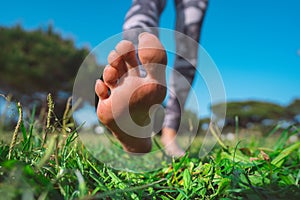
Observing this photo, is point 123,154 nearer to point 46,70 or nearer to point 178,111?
point 178,111

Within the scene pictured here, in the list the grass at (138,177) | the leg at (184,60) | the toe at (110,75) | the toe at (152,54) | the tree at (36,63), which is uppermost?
the tree at (36,63)

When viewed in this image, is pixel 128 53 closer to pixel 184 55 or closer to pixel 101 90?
pixel 101 90

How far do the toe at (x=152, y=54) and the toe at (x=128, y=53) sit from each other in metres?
0.03

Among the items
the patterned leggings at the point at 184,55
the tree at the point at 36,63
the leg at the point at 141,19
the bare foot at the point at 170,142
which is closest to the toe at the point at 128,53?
the leg at the point at 141,19

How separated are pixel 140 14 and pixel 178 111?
1.58ft

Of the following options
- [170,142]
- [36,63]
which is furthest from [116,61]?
[36,63]

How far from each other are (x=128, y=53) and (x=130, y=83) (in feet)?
0.24

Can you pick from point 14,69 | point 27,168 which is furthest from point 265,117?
point 27,168

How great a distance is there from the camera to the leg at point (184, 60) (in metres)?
1.36

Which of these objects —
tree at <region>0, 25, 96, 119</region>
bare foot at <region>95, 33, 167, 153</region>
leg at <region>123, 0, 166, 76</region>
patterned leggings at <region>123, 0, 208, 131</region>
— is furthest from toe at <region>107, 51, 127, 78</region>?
tree at <region>0, 25, 96, 119</region>

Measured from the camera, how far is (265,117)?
1401cm

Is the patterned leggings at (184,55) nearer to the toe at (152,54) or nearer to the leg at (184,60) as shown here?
the leg at (184,60)

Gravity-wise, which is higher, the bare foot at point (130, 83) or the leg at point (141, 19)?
the leg at point (141, 19)

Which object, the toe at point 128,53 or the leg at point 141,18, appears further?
the leg at point 141,18
